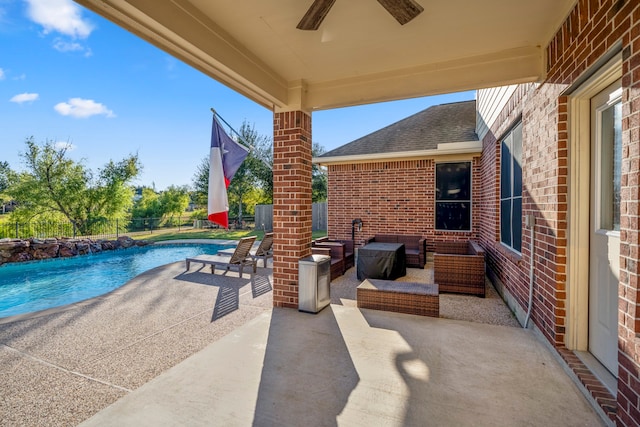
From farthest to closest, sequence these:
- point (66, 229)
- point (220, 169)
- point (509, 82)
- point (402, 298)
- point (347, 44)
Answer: point (66, 229) < point (220, 169) < point (402, 298) < point (509, 82) < point (347, 44)

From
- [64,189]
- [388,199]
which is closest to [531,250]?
[388,199]

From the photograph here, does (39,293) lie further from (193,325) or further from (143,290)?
(193,325)

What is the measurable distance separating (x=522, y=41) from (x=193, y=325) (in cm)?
542

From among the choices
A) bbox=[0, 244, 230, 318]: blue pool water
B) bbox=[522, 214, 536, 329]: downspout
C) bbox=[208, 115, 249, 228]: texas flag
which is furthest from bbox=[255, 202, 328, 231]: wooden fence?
bbox=[522, 214, 536, 329]: downspout

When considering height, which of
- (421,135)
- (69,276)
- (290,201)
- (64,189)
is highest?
(421,135)

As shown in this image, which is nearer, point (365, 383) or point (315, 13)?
point (315, 13)

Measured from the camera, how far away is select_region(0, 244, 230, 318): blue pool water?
698 cm

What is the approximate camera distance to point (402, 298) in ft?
13.0

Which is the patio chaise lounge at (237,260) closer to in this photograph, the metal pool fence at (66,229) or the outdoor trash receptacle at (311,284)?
the outdoor trash receptacle at (311,284)

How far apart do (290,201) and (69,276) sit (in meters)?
9.44

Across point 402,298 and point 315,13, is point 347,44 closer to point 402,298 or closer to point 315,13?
point 315,13

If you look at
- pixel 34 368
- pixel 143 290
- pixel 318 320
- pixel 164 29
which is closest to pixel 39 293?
pixel 143 290

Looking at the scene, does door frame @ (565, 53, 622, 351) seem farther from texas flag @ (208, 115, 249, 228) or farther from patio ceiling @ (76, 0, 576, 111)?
texas flag @ (208, 115, 249, 228)

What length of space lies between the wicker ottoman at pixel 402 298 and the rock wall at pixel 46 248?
13.4m
